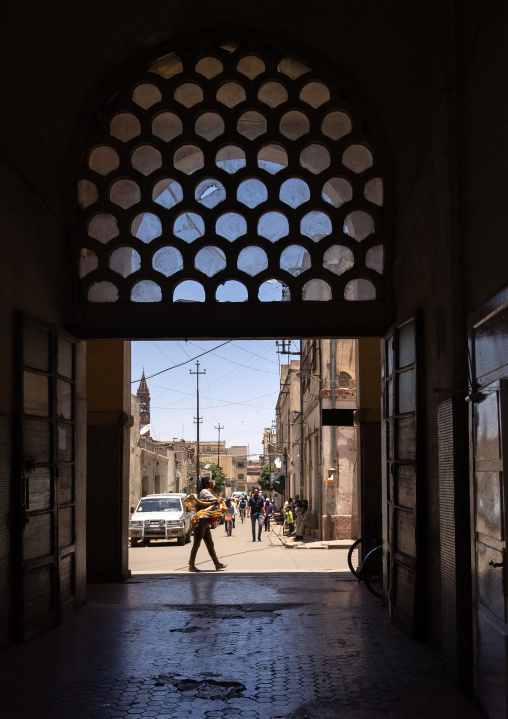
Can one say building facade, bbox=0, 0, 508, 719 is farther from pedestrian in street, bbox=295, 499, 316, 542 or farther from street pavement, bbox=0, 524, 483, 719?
pedestrian in street, bbox=295, 499, 316, 542

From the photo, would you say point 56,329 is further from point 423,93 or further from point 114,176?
point 423,93

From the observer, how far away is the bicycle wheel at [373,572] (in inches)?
394

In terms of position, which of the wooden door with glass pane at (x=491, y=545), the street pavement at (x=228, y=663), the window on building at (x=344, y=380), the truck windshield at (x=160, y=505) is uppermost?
the window on building at (x=344, y=380)

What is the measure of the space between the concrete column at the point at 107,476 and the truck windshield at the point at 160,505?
12069mm

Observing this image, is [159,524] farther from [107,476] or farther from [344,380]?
[107,476]

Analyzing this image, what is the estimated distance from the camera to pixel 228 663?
6.54 metres

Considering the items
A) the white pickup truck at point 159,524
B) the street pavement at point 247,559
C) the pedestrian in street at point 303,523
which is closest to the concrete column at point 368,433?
the street pavement at point 247,559

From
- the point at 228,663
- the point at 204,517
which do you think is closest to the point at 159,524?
the point at 204,517

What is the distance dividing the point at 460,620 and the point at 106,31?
23.3 feet

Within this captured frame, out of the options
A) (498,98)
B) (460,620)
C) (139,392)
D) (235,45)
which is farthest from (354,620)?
Answer: (139,392)

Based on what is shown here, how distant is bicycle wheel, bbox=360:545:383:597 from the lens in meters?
10.0

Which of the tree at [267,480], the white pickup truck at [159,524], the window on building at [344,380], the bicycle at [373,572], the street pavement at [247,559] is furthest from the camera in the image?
the tree at [267,480]

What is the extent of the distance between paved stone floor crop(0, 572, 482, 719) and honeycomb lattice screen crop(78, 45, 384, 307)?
3.45m

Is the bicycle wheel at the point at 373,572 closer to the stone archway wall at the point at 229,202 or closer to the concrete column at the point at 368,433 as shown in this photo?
the concrete column at the point at 368,433
